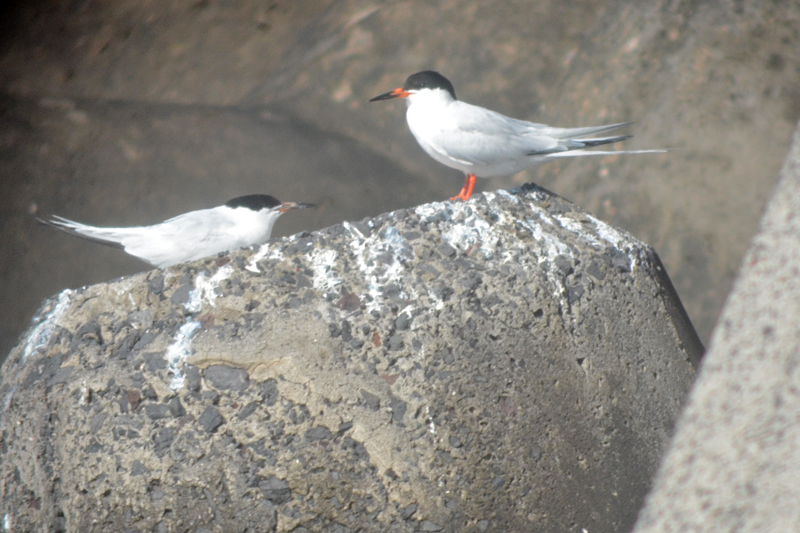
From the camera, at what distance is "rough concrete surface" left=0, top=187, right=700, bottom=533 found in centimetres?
229

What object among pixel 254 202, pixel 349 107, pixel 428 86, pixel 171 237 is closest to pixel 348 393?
pixel 171 237

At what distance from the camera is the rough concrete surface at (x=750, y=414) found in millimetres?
962

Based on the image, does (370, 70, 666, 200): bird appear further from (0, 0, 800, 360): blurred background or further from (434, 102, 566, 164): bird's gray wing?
(0, 0, 800, 360): blurred background

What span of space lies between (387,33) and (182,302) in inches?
198

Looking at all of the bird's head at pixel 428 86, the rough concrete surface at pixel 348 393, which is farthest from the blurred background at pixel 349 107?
the rough concrete surface at pixel 348 393

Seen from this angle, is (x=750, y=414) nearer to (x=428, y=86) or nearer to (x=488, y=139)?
(x=488, y=139)

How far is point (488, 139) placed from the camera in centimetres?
379

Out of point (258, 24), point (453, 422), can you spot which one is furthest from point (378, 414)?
point (258, 24)

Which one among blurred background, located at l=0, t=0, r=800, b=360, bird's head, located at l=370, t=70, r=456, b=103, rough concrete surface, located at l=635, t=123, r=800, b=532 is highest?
rough concrete surface, located at l=635, t=123, r=800, b=532

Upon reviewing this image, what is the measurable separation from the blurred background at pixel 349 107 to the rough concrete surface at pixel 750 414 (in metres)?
5.72

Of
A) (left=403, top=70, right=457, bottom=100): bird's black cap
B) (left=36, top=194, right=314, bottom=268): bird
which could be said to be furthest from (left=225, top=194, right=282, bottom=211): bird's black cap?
(left=403, top=70, right=457, bottom=100): bird's black cap

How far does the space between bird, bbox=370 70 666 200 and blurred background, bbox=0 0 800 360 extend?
2.88 meters

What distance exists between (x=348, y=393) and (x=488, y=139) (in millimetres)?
1881

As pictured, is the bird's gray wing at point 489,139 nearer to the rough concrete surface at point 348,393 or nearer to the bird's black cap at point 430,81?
the bird's black cap at point 430,81
